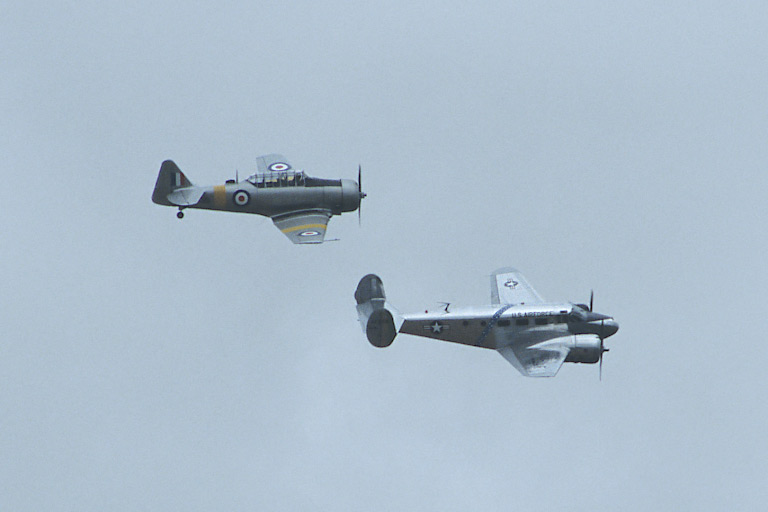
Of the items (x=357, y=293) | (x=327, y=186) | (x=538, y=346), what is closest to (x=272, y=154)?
(x=327, y=186)

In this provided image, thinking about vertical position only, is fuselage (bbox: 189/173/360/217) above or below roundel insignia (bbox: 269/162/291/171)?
below

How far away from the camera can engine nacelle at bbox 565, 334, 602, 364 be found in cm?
5300

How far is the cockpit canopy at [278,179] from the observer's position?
58.2 m

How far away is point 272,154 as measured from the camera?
62812mm

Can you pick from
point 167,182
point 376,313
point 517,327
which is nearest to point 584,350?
point 517,327

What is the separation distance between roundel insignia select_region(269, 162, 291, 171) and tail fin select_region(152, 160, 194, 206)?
5000 mm

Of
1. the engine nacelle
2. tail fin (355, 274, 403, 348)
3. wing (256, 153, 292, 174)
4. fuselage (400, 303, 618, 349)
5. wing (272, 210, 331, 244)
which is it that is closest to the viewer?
tail fin (355, 274, 403, 348)

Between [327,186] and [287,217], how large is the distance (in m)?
2.29

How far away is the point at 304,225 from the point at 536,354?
1183 centimetres

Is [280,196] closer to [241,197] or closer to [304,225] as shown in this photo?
[241,197]

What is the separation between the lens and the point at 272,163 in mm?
61875

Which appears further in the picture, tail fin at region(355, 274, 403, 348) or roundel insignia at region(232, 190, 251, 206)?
roundel insignia at region(232, 190, 251, 206)

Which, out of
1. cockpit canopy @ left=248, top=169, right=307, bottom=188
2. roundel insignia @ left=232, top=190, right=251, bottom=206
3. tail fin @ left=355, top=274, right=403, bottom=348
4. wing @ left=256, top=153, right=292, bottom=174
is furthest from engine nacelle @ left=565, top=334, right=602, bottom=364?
wing @ left=256, top=153, right=292, bottom=174

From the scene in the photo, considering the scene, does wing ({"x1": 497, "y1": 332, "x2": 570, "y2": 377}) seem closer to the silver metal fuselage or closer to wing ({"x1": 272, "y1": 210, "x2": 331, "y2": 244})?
wing ({"x1": 272, "y1": 210, "x2": 331, "y2": 244})
